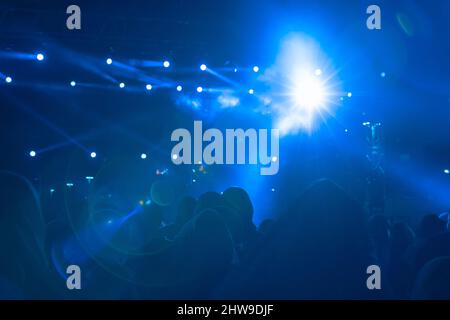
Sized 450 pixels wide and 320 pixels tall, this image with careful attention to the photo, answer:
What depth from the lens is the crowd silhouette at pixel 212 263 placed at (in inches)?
63.7

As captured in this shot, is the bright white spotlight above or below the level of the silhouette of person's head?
above

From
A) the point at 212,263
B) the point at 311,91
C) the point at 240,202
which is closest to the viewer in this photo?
the point at 212,263

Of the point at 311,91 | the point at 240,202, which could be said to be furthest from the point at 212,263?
the point at 311,91

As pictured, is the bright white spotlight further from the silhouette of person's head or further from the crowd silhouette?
the crowd silhouette

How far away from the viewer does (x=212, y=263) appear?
1677mm

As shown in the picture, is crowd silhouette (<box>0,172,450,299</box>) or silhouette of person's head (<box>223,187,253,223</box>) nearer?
crowd silhouette (<box>0,172,450,299</box>)

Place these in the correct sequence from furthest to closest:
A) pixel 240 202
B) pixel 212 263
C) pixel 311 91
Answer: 1. pixel 311 91
2. pixel 240 202
3. pixel 212 263

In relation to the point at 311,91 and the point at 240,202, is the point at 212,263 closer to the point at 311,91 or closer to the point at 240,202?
the point at 240,202

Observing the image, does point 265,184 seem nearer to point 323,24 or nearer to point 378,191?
point 378,191

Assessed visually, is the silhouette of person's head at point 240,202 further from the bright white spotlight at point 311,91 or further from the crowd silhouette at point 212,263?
the bright white spotlight at point 311,91

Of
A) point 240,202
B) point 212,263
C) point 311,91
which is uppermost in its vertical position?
point 311,91

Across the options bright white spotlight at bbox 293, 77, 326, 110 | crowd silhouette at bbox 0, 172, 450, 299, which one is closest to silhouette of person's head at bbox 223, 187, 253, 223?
crowd silhouette at bbox 0, 172, 450, 299

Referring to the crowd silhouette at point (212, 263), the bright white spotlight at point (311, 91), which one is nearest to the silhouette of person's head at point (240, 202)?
the crowd silhouette at point (212, 263)

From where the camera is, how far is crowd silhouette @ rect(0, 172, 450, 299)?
162cm
